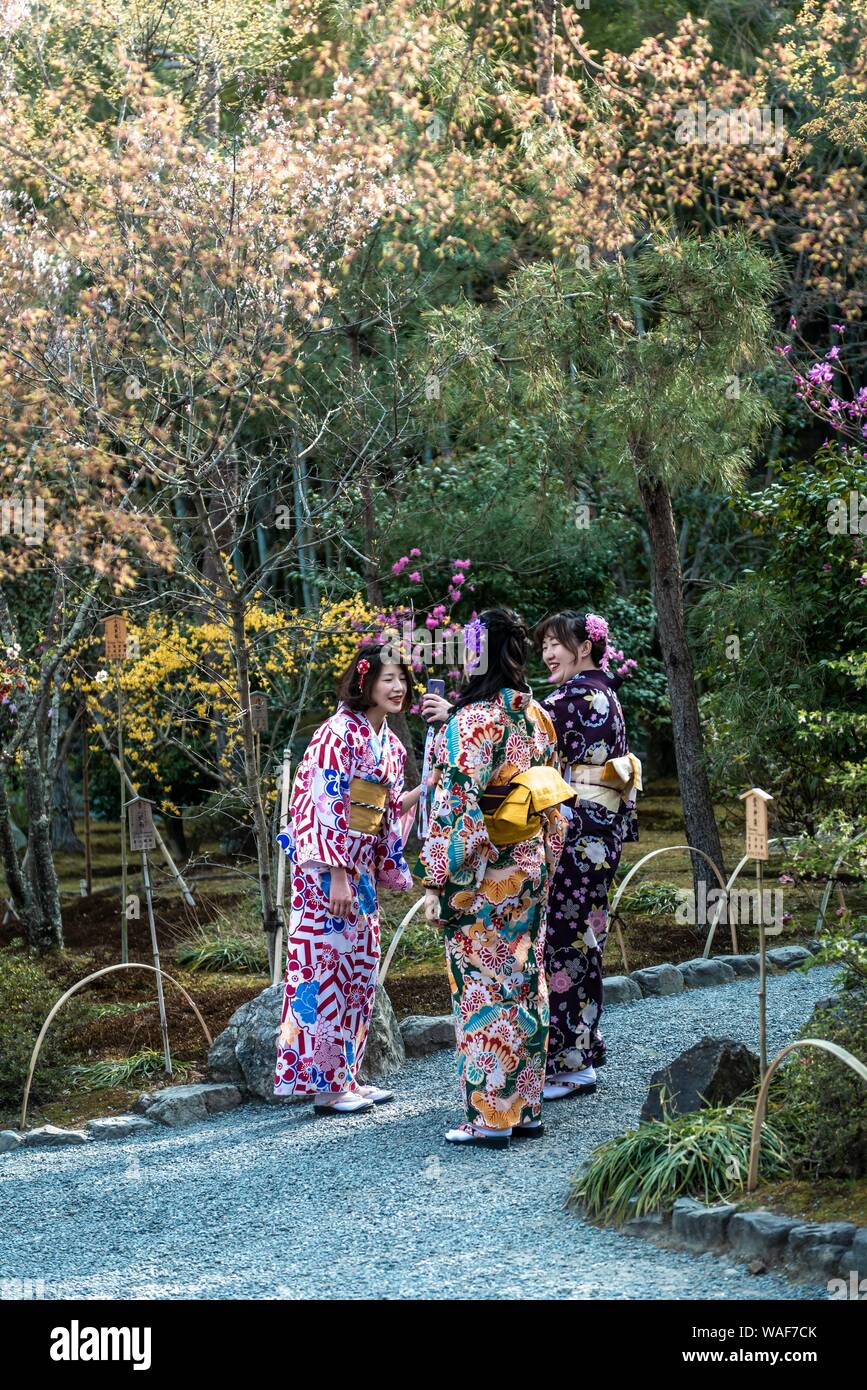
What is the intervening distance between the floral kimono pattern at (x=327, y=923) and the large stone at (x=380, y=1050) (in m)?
0.41

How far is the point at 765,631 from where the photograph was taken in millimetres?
8398

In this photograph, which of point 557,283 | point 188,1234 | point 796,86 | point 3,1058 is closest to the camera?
point 188,1234

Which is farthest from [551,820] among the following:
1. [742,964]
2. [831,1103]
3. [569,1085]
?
[742,964]

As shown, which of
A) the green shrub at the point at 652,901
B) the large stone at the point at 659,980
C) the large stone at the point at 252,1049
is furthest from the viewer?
the green shrub at the point at 652,901

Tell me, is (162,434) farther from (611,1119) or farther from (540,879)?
(611,1119)

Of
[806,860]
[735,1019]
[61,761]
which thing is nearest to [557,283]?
[735,1019]

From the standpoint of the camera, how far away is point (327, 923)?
5211 millimetres

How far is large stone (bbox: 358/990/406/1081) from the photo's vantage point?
572 cm

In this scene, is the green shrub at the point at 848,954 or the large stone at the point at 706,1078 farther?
the large stone at the point at 706,1078

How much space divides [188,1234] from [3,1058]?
1.88 metres

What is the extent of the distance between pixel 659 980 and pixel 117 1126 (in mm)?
2724

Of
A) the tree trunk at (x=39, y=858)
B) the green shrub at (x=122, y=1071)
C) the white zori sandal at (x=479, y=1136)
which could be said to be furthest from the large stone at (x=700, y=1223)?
the tree trunk at (x=39, y=858)

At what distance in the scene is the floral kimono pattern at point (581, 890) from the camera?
5.31m

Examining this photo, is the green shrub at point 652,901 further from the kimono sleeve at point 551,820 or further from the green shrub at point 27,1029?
the kimono sleeve at point 551,820
